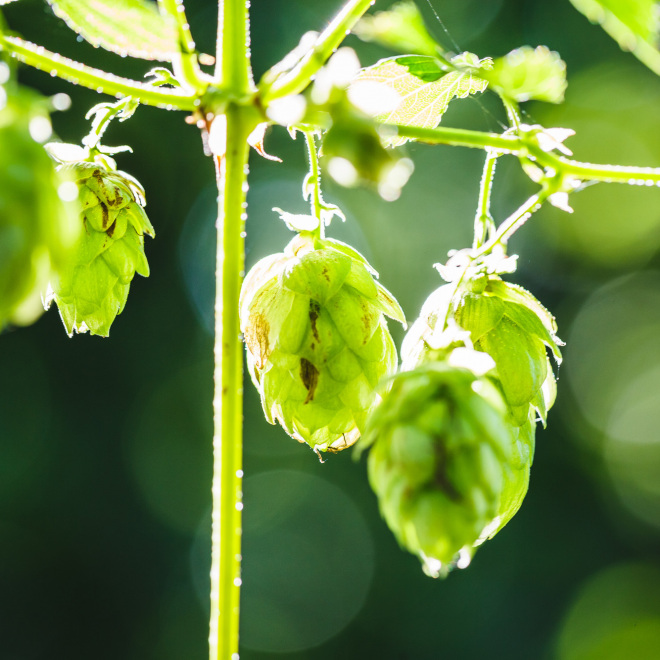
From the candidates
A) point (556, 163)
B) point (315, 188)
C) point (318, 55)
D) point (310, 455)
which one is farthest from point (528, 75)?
point (310, 455)

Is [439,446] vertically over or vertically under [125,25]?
under

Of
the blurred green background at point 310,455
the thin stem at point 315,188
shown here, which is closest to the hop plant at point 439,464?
the thin stem at point 315,188

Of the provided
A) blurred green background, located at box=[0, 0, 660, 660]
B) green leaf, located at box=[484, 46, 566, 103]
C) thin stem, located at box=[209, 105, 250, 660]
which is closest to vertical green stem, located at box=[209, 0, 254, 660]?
thin stem, located at box=[209, 105, 250, 660]

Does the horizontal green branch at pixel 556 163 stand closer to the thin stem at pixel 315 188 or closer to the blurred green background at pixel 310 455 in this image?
the thin stem at pixel 315 188

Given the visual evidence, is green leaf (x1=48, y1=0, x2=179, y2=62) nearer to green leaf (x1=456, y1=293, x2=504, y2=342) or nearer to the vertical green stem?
the vertical green stem

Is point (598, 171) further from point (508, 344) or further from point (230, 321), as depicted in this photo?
point (230, 321)

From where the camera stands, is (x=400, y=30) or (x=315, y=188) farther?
(x=315, y=188)

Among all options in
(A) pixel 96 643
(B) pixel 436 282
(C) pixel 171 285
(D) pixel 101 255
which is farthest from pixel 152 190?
(D) pixel 101 255

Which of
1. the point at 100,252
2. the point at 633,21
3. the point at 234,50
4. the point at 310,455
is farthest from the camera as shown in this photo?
the point at 310,455
